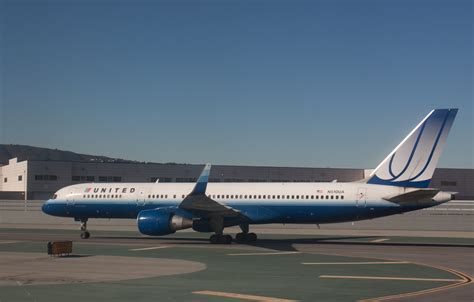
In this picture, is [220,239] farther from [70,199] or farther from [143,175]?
[143,175]

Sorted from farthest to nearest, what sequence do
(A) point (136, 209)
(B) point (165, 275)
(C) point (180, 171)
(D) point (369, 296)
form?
(C) point (180, 171)
(A) point (136, 209)
(B) point (165, 275)
(D) point (369, 296)

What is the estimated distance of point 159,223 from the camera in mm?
39469

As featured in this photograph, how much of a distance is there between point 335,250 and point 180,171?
2526 inches

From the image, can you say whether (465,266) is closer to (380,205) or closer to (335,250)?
(335,250)

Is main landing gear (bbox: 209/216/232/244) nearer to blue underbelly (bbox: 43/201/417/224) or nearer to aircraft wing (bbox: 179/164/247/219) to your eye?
aircraft wing (bbox: 179/164/247/219)

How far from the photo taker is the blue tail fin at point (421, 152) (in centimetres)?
3888

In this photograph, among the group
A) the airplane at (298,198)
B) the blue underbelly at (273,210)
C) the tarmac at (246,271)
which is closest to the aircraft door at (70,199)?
the blue underbelly at (273,210)

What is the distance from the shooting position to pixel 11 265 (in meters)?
27.7

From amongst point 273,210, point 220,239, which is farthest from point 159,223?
point 273,210

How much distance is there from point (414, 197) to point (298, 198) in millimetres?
7489

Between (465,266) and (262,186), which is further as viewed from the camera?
(262,186)

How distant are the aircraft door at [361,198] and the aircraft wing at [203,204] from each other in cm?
751

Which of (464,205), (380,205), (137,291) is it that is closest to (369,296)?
(137,291)

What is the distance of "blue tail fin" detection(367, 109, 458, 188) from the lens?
128 feet
